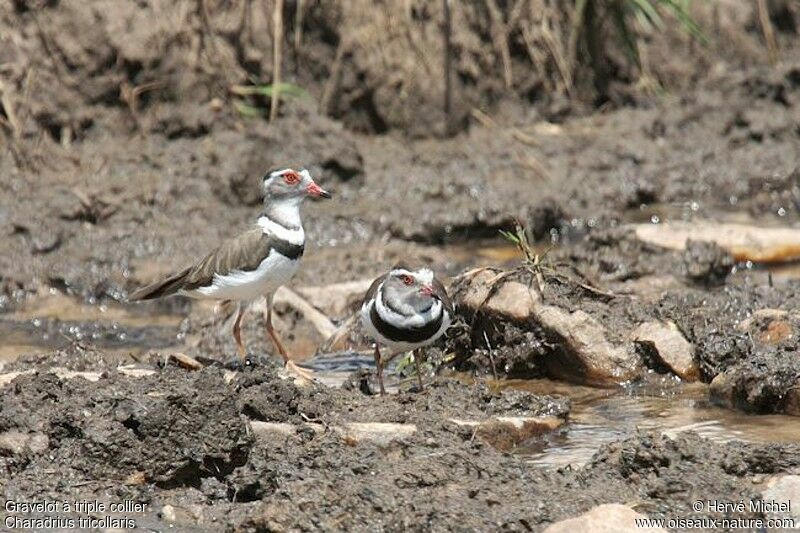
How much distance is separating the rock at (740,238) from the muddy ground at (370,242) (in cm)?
14

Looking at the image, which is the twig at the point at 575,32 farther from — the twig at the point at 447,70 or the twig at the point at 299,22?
the twig at the point at 299,22

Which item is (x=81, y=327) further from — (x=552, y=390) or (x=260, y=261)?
(x=552, y=390)

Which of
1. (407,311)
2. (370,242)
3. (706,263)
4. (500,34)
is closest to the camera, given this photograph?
(407,311)

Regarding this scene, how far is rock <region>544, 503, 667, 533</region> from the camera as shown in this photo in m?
5.68

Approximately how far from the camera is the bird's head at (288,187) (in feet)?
31.4

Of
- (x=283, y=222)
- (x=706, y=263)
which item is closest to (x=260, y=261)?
(x=283, y=222)

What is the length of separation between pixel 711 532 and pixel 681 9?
926 cm

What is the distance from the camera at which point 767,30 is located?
16.0m

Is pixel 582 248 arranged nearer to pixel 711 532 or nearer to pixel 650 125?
pixel 650 125

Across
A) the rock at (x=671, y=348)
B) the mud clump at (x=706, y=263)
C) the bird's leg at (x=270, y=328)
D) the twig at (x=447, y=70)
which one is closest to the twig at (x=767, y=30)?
the twig at (x=447, y=70)

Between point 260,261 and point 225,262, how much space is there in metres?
0.25

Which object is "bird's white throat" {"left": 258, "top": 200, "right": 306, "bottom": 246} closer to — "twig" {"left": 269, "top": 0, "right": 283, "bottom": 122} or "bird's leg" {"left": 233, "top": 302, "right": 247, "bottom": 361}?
"bird's leg" {"left": 233, "top": 302, "right": 247, "bottom": 361}

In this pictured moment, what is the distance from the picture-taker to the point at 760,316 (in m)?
8.93

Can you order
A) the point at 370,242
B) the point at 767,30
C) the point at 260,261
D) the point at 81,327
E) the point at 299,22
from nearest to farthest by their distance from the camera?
the point at 260,261 → the point at 81,327 → the point at 370,242 → the point at 299,22 → the point at 767,30
